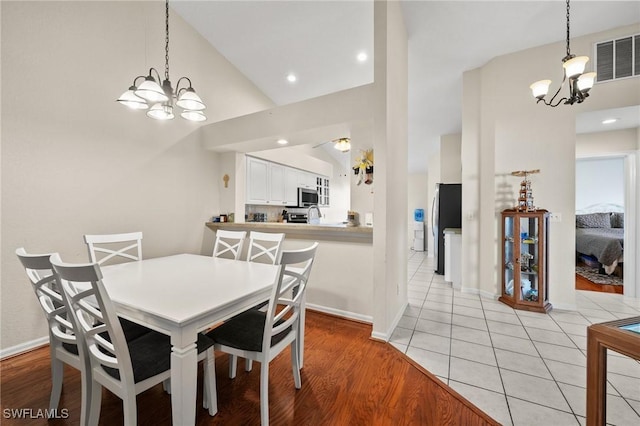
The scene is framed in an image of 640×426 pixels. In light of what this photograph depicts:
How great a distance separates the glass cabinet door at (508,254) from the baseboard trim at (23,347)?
5079 mm

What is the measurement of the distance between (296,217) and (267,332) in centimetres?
438

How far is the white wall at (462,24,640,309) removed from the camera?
2979 mm

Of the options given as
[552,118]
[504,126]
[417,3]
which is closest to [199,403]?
[417,3]

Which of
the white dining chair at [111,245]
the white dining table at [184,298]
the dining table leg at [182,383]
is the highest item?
the white dining chair at [111,245]

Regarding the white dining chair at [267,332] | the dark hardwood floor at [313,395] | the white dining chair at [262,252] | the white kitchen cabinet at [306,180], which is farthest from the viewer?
the white kitchen cabinet at [306,180]

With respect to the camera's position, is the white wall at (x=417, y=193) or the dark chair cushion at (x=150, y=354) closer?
the dark chair cushion at (x=150, y=354)

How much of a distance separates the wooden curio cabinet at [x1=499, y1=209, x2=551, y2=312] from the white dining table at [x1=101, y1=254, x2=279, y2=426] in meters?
3.01

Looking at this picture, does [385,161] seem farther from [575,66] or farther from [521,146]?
[521,146]

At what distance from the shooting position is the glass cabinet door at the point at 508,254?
325cm

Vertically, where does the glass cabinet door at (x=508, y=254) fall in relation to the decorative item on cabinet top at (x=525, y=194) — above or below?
below

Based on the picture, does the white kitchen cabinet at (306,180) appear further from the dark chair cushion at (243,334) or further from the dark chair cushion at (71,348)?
the dark chair cushion at (71,348)

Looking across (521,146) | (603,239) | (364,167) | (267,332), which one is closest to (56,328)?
(267,332)

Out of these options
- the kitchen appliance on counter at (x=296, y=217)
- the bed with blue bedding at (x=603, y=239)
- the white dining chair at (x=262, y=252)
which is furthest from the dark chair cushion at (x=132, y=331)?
the bed with blue bedding at (x=603, y=239)

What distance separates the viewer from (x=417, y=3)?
2740 mm
